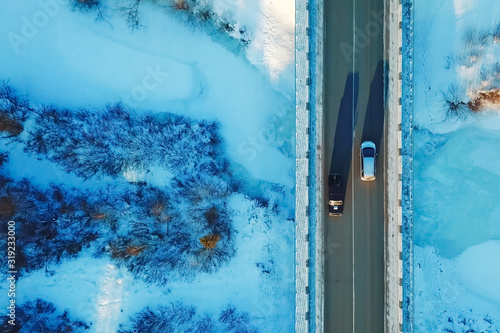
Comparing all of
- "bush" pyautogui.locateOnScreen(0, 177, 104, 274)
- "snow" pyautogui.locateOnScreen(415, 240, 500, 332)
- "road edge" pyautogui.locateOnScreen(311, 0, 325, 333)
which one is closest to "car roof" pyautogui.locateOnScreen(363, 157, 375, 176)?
"road edge" pyautogui.locateOnScreen(311, 0, 325, 333)

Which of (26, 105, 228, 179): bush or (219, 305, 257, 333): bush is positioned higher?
(26, 105, 228, 179): bush

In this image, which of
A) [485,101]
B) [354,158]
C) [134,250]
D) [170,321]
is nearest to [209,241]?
[134,250]

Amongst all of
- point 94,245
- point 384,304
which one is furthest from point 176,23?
point 384,304

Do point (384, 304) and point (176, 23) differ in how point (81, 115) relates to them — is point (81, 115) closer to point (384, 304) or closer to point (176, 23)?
point (176, 23)

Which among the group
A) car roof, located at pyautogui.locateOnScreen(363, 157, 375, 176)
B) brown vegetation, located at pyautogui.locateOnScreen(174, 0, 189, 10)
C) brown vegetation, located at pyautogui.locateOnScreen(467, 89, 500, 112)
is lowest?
car roof, located at pyautogui.locateOnScreen(363, 157, 375, 176)

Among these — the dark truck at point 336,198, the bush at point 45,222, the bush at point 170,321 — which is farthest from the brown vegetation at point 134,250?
the dark truck at point 336,198

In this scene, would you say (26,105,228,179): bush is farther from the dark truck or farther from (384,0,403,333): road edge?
(384,0,403,333): road edge

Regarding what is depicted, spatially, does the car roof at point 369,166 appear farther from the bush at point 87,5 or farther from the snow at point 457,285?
the bush at point 87,5
